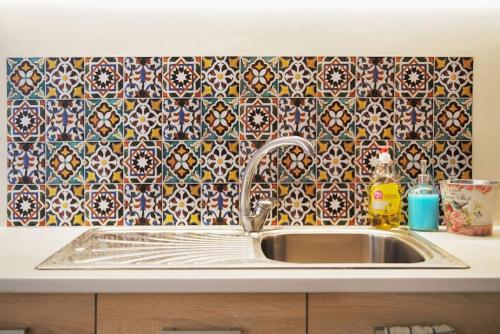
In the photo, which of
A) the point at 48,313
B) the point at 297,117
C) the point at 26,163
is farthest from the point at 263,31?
the point at 48,313

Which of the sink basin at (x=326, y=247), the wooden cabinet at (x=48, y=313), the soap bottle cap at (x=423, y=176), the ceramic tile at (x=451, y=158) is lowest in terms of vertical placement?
the wooden cabinet at (x=48, y=313)

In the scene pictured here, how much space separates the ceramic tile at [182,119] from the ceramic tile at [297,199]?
314mm

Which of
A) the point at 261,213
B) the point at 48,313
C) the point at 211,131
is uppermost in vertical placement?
the point at 211,131

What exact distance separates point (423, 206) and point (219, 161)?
0.60 metres

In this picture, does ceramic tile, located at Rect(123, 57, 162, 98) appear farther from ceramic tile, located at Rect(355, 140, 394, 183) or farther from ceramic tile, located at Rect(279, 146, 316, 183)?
ceramic tile, located at Rect(355, 140, 394, 183)

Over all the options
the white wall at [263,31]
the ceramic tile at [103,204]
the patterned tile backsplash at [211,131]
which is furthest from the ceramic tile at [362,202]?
the ceramic tile at [103,204]

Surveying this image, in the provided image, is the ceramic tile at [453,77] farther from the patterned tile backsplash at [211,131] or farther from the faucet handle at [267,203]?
the faucet handle at [267,203]

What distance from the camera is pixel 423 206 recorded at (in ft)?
4.22

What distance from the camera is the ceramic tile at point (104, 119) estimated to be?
138 centimetres

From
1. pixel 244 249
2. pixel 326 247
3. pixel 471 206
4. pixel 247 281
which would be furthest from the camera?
pixel 326 247

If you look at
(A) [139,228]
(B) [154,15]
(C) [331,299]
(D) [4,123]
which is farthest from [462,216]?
(D) [4,123]

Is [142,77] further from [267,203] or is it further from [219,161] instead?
[267,203]

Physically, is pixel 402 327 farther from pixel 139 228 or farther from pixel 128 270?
pixel 139 228

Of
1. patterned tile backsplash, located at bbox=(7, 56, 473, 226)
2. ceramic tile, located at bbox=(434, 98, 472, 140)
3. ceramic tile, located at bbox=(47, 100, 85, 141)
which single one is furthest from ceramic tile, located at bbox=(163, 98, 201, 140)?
ceramic tile, located at bbox=(434, 98, 472, 140)
